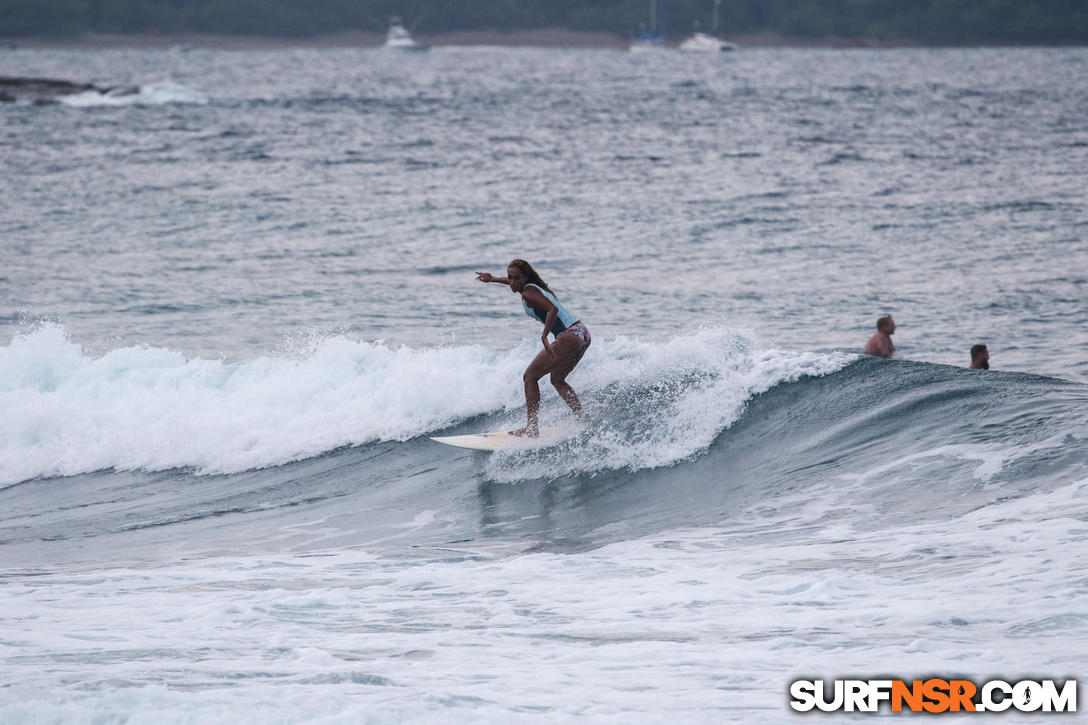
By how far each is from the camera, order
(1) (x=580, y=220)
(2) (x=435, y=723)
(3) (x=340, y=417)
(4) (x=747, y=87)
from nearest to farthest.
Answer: (2) (x=435, y=723) < (3) (x=340, y=417) < (1) (x=580, y=220) < (4) (x=747, y=87)

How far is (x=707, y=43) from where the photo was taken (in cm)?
15175

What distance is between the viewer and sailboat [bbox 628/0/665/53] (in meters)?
150

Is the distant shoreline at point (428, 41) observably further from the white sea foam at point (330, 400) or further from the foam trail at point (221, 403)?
the white sea foam at point (330, 400)

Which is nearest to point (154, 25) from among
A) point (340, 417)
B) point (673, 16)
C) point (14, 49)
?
point (14, 49)

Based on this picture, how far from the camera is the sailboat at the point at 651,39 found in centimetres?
15038

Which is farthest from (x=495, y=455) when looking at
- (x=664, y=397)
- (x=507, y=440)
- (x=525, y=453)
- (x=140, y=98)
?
(x=140, y=98)

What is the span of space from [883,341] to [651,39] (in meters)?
143

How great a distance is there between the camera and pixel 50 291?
20641 millimetres

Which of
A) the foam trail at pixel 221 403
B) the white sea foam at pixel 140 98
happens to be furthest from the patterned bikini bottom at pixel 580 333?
the white sea foam at pixel 140 98

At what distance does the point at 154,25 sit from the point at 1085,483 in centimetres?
14941

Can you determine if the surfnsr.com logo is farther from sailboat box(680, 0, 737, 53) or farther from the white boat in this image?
the white boat

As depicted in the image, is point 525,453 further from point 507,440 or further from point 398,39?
point 398,39

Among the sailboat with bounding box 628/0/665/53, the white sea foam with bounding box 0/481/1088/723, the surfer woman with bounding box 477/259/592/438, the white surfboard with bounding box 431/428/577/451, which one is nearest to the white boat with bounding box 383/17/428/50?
the sailboat with bounding box 628/0/665/53

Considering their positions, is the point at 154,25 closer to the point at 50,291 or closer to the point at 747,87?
the point at 747,87
